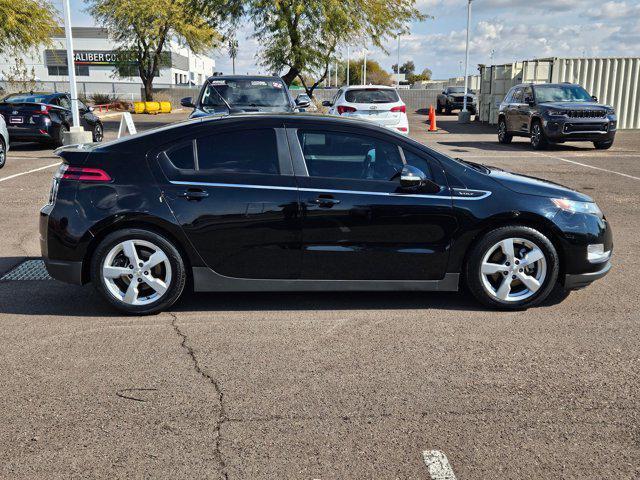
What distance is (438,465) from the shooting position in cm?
315

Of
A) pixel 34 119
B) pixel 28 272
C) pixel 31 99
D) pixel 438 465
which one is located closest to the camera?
pixel 438 465

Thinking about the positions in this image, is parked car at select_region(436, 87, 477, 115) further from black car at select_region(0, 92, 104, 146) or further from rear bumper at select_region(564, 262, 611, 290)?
rear bumper at select_region(564, 262, 611, 290)

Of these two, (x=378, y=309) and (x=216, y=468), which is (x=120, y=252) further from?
(x=216, y=468)

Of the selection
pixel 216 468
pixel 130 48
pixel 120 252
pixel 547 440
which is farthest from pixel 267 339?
pixel 130 48

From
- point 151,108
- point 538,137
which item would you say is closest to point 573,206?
point 538,137

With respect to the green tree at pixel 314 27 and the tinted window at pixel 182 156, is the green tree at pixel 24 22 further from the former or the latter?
the tinted window at pixel 182 156

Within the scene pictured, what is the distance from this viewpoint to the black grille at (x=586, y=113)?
18.8 metres

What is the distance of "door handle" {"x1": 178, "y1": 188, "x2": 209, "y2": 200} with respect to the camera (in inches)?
203

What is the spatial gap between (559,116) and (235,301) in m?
15.5

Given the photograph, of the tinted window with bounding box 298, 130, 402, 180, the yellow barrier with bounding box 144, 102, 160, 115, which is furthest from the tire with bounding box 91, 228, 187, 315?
the yellow barrier with bounding box 144, 102, 160, 115

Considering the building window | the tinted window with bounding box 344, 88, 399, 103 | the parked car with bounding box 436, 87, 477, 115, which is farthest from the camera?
the building window

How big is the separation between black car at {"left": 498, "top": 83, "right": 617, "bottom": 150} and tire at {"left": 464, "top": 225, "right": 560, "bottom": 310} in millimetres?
14638

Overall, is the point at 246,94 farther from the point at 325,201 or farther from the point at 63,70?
the point at 63,70

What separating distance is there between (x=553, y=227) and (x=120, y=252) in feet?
10.9
